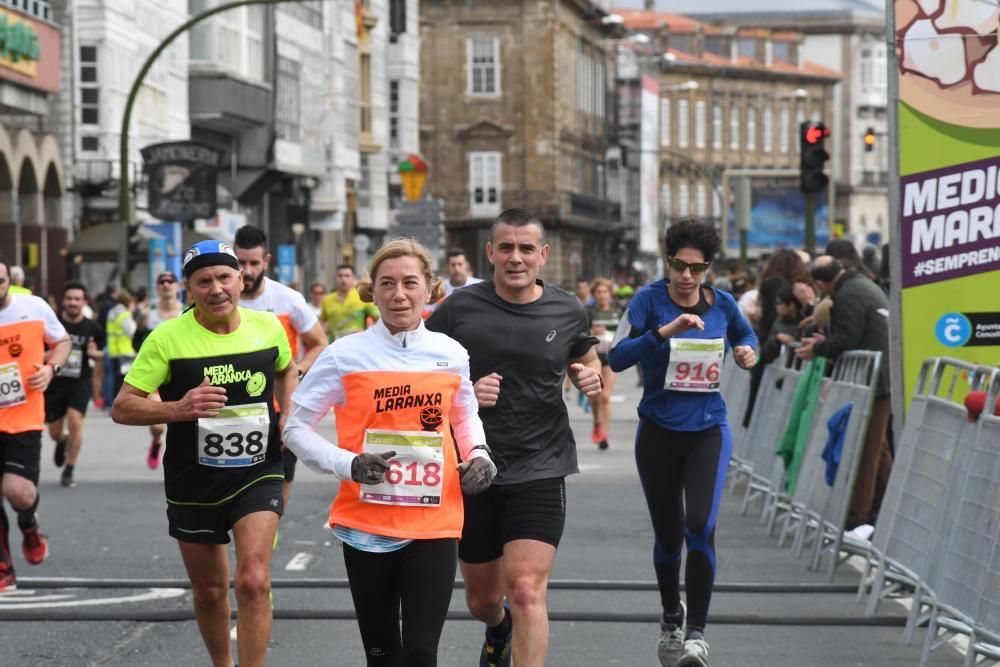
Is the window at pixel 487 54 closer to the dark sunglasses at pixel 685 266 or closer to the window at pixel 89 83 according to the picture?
the window at pixel 89 83

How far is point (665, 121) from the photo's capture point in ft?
464

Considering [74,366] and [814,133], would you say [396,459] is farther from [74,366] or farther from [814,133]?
[814,133]

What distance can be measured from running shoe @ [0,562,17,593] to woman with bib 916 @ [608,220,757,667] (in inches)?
155

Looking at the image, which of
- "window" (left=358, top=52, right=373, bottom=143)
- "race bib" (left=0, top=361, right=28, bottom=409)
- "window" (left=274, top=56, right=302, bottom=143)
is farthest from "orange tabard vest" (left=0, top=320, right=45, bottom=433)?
"window" (left=358, top=52, right=373, bottom=143)

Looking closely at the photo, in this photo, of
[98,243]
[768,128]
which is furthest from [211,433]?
[768,128]

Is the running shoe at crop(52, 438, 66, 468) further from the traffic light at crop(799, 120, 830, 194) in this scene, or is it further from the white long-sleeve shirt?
the white long-sleeve shirt

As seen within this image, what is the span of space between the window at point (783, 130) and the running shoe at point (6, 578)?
14384 centimetres

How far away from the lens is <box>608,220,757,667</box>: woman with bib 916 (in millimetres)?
9469

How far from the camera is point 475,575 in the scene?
7977mm

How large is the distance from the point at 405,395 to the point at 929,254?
6735 mm

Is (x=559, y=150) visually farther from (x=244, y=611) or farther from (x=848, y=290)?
(x=244, y=611)

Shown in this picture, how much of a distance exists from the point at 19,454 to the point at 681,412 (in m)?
4.42

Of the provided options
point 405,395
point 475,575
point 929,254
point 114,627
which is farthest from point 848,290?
point 405,395

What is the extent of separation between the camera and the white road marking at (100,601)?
1123 centimetres
